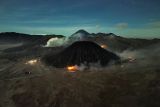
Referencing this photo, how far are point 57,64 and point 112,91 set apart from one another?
46205mm

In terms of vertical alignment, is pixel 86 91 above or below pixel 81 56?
below

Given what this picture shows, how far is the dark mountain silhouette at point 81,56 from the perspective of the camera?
81.8 metres

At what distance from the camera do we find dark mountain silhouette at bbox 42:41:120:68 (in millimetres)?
81787

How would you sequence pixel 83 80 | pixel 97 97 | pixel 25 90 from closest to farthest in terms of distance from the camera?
pixel 97 97 → pixel 25 90 → pixel 83 80

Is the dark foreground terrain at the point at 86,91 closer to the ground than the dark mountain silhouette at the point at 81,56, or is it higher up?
closer to the ground

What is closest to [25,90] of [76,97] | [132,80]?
[76,97]

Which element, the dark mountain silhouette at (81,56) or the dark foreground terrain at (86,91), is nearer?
the dark foreground terrain at (86,91)

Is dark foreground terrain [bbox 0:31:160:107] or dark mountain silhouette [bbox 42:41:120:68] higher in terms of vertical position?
dark mountain silhouette [bbox 42:41:120:68]

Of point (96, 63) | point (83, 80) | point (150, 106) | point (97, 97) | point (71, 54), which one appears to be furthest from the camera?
point (71, 54)

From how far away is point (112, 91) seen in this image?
1565 inches

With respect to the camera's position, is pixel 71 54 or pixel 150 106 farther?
pixel 71 54

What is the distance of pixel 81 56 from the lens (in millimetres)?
84125

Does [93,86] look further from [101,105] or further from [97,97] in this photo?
[101,105]

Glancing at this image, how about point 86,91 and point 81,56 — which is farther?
point 81,56
